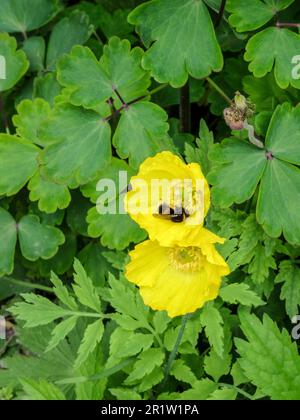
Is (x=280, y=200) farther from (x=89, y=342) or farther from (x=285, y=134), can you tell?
(x=89, y=342)

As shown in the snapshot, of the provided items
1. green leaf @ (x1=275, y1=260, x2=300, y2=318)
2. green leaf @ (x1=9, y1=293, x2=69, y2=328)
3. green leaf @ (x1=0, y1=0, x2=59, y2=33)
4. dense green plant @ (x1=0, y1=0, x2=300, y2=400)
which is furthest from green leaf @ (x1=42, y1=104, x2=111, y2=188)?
green leaf @ (x1=275, y1=260, x2=300, y2=318)

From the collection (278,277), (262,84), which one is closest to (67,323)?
(278,277)

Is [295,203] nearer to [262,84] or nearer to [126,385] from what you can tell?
[262,84]

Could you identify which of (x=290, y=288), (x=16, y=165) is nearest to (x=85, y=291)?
(x=16, y=165)

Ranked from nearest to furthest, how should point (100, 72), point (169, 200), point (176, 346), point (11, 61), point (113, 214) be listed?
point (169, 200), point (176, 346), point (100, 72), point (113, 214), point (11, 61)

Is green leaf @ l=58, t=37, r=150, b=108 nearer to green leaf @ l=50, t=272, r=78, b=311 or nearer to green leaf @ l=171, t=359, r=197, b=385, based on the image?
green leaf @ l=50, t=272, r=78, b=311

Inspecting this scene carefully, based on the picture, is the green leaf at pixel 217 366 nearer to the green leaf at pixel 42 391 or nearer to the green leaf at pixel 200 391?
the green leaf at pixel 200 391
